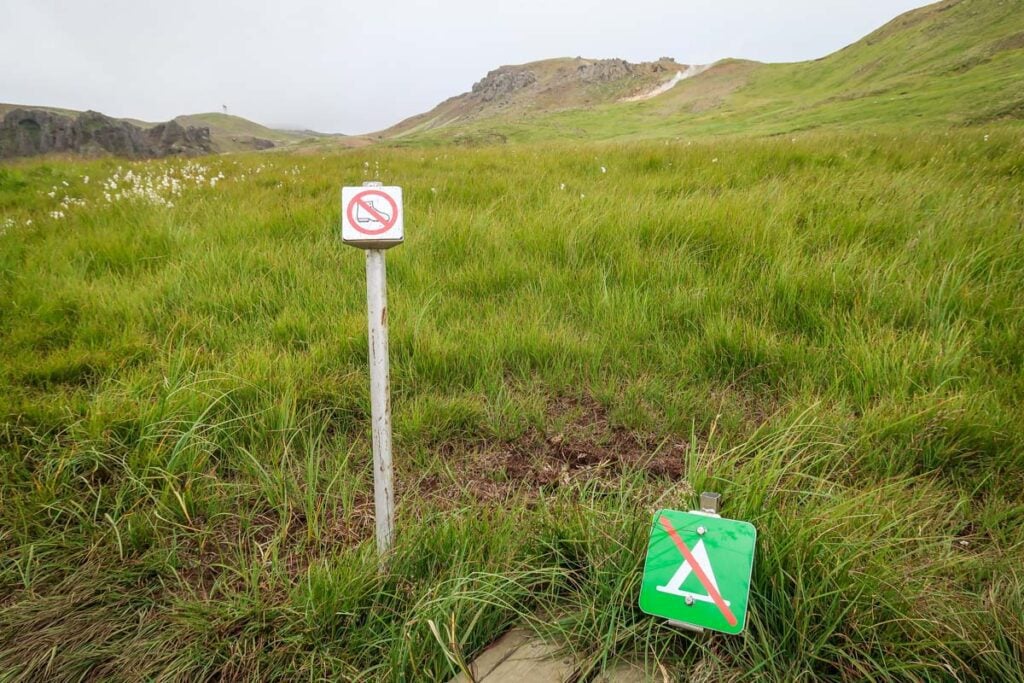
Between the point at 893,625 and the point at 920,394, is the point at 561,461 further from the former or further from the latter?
the point at 920,394

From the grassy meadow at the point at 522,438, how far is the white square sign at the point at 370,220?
96 centimetres

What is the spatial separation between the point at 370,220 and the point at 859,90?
38.4 m

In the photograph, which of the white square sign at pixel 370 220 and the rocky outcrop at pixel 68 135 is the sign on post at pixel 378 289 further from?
the rocky outcrop at pixel 68 135

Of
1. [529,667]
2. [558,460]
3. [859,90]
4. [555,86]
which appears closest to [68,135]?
[555,86]

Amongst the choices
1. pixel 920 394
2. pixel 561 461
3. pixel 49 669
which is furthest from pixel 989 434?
pixel 49 669

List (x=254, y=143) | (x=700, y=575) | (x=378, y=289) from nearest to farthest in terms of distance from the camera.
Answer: (x=700, y=575), (x=378, y=289), (x=254, y=143)

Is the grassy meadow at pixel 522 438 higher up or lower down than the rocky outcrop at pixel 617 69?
lower down

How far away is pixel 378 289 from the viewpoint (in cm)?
155

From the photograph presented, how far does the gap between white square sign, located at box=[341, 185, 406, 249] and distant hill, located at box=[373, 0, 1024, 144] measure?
19.2 metres

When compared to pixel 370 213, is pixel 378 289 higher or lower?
lower

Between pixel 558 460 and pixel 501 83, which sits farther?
pixel 501 83

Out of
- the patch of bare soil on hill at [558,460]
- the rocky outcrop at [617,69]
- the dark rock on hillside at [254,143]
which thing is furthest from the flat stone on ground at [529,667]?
the dark rock on hillside at [254,143]

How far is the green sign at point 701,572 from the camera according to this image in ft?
3.99

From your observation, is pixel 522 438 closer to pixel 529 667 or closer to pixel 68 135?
pixel 529 667
